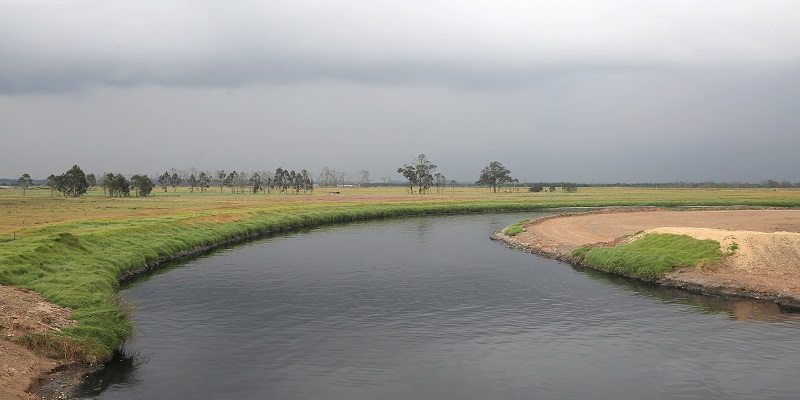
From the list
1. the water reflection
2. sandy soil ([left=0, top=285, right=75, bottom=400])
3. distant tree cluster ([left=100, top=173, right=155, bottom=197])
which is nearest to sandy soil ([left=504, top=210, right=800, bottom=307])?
the water reflection

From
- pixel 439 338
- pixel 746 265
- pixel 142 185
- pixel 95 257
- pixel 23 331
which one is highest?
pixel 142 185

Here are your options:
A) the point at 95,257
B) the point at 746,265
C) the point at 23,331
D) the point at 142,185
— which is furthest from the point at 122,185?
the point at 746,265

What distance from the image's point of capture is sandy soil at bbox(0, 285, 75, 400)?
51.1 ft

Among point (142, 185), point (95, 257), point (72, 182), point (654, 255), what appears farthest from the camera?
point (142, 185)

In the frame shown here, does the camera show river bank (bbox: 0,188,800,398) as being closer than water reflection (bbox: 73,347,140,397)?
No

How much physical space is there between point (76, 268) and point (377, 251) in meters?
24.5

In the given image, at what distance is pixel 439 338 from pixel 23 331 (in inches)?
591

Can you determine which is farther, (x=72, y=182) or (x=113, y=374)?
(x=72, y=182)

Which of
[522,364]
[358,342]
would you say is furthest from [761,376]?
[358,342]

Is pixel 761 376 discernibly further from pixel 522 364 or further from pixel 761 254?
pixel 761 254

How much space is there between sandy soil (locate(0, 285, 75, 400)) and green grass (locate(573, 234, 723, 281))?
3267 cm

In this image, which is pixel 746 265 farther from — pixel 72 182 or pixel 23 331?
pixel 72 182

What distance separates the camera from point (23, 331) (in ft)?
62.0

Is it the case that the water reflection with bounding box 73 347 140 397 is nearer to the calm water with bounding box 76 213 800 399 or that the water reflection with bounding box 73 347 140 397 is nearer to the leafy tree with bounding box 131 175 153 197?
the calm water with bounding box 76 213 800 399
